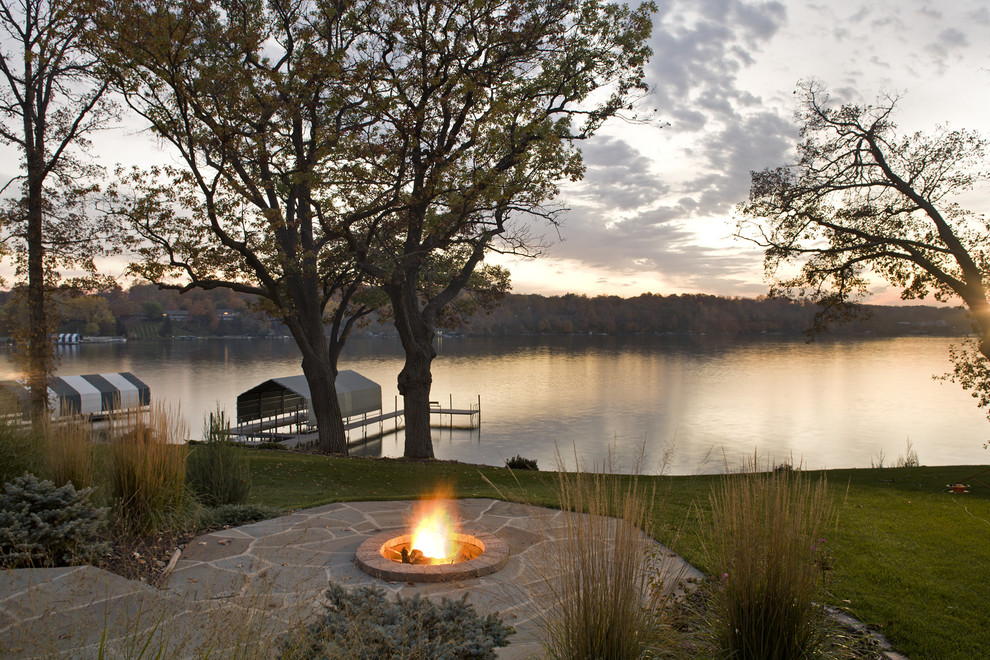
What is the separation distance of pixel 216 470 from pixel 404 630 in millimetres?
4196

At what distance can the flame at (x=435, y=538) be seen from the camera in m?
4.73

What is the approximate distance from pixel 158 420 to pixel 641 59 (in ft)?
36.1

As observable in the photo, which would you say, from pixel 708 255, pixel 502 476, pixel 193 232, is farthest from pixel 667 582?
pixel 708 255

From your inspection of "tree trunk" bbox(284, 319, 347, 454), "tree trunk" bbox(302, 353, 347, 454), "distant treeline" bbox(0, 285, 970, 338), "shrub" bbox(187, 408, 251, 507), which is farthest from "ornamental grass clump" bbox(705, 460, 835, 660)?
"distant treeline" bbox(0, 285, 970, 338)

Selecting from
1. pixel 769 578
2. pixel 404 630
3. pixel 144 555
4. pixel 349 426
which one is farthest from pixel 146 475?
pixel 349 426

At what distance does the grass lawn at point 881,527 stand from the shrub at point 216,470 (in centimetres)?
87

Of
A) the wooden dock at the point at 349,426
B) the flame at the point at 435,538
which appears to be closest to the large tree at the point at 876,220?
the flame at the point at 435,538

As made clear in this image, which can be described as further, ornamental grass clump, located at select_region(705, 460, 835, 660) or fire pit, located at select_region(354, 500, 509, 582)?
fire pit, located at select_region(354, 500, 509, 582)

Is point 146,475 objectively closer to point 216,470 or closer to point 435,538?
point 216,470

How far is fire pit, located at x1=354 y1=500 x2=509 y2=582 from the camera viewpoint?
4.16m

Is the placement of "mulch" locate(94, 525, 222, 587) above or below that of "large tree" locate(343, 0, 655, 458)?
below

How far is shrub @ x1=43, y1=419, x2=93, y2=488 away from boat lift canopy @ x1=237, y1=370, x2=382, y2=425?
19.1m

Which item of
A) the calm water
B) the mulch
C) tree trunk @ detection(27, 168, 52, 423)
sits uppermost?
tree trunk @ detection(27, 168, 52, 423)

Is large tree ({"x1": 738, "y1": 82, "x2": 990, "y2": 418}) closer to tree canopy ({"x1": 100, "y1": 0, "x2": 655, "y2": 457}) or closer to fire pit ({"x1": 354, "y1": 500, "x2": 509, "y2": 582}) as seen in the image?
tree canopy ({"x1": 100, "y1": 0, "x2": 655, "y2": 457})
